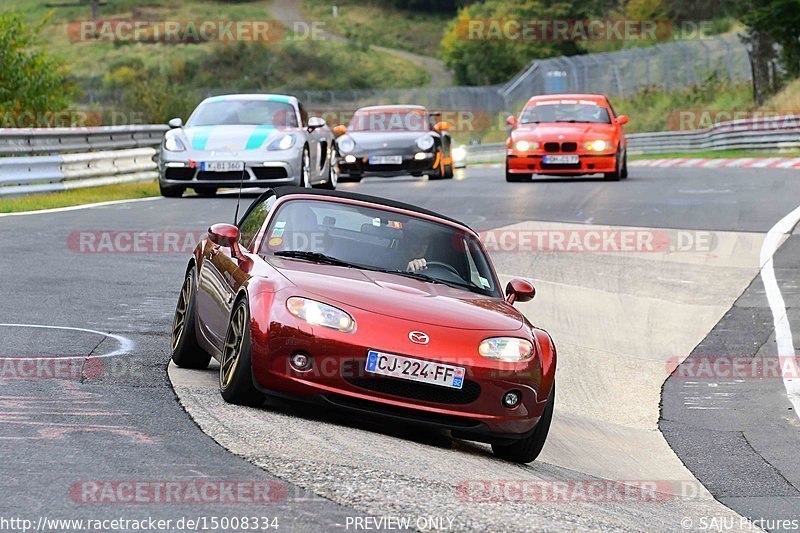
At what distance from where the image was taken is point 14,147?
20.2 m

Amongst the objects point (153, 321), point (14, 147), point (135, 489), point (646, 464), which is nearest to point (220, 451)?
point (135, 489)

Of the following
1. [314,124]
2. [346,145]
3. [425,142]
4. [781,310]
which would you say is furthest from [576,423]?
[425,142]

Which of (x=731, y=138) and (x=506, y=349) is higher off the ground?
(x=506, y=349)

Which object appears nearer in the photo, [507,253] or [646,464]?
[646,464]

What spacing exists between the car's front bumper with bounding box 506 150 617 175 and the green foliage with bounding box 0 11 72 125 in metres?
12.0

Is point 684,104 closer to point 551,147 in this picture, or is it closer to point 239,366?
point 551,147

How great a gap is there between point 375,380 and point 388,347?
0.56 feet

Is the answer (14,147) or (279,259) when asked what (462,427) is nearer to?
(279,259)

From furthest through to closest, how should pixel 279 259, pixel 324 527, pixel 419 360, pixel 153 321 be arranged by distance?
pixel 153 321, pixel 279 259, pixel 419 360, pixel 324 527

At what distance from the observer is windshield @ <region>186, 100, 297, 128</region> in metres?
21.4

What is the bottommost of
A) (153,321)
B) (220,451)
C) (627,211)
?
(627,211)

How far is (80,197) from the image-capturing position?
21.0m

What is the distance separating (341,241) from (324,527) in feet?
11.0

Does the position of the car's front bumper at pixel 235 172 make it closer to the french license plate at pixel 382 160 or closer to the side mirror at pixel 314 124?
the side mirror at pixel 314 124
